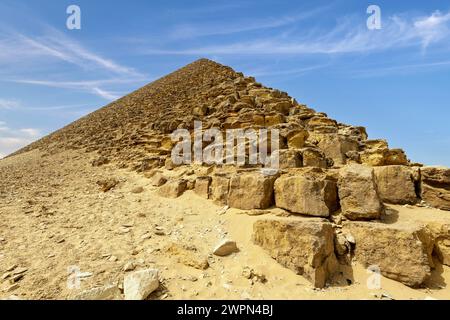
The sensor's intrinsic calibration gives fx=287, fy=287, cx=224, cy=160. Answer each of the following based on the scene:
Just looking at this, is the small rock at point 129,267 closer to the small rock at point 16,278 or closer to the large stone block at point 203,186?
the small rock at point 16,278

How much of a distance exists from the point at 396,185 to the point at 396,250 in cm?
196

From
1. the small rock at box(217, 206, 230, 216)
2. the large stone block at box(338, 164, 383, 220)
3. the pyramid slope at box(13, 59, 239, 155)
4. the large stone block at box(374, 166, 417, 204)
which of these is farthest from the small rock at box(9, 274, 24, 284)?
the pyramid slope at box(13, 59, 239, 155)

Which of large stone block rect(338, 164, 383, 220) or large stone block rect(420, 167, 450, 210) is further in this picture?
large stone block rect(420, 167, 450, 210)

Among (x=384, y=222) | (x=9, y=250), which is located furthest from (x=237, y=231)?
(x=9, y=250)

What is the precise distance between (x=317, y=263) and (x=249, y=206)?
6.43 ft

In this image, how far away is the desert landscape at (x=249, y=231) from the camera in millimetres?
3928

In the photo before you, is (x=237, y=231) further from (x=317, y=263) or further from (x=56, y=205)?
(x=56, y=205)

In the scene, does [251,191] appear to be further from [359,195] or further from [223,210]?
[359,195]

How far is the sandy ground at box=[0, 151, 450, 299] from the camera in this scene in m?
3.85

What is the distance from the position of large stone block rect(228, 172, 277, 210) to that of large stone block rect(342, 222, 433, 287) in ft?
5.57

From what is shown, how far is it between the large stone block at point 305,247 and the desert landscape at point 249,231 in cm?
2

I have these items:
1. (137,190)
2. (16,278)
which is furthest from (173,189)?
(16,278)

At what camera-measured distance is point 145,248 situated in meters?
4.81

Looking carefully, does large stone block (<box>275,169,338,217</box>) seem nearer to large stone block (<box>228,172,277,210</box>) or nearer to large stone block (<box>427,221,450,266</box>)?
large stone block (<box>228,172,277,210</box>)
